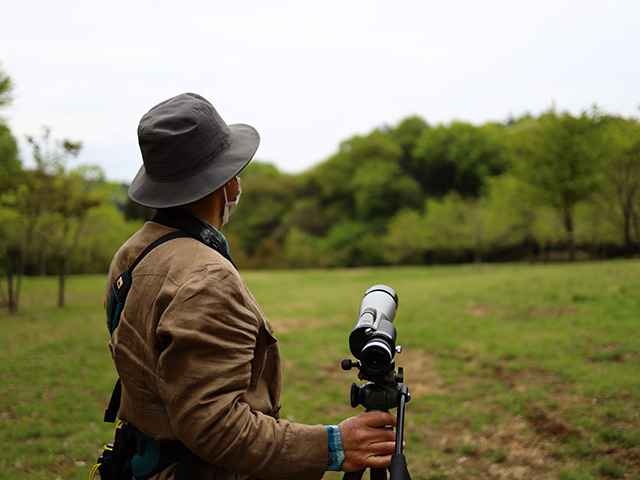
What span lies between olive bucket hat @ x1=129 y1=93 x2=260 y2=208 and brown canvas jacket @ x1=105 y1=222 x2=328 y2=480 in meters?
0.18

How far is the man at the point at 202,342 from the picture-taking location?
131cm

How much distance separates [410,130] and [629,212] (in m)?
44.8

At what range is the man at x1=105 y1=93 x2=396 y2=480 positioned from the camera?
1.31 m

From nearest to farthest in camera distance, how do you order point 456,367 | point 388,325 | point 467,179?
point 388,325
point 456,367
point 467,179

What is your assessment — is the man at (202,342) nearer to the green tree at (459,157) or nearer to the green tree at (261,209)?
the green tree at (459,157)

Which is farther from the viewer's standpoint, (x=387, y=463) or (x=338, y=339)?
(x=338, y=339)

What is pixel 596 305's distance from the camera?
10.8 metres

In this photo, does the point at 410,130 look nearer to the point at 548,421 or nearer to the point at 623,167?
the point at 623,167

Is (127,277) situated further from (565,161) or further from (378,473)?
(565,161)

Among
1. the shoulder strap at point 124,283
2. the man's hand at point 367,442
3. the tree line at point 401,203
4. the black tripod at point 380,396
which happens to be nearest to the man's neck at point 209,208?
the shoulder strap at point 124,283

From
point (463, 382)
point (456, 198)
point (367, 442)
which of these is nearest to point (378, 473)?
point (367, 442)

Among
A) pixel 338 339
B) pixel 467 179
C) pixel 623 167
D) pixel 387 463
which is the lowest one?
pixel 338 339

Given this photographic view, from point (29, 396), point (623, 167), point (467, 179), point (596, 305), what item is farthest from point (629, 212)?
point (467, 179)

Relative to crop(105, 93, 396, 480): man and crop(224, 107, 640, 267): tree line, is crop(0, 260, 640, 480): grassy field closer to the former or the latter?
crop(105, 93, 396, 480): man
